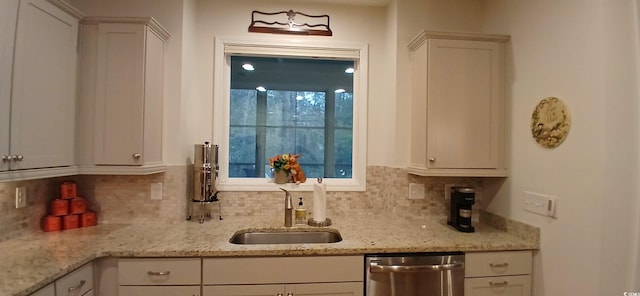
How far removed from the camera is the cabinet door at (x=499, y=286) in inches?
68.6

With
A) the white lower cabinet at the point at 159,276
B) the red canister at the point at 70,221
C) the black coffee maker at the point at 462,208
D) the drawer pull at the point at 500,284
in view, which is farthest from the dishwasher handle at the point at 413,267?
the red canister at the point at 70,221

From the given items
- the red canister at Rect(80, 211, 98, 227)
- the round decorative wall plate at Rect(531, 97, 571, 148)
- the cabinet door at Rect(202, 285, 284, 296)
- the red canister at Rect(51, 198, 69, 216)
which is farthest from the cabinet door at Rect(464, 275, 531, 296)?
the red canister at Rect(51, 198, 69, 216)

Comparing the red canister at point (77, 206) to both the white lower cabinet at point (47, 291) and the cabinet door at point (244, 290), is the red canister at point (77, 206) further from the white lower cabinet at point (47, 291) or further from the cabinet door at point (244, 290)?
the cabinet door at point (244, 290)

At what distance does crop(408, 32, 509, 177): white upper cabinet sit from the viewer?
202 cm

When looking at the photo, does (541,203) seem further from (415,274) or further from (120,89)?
(120,89)

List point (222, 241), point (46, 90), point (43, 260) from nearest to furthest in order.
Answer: point (43, 260), point (46, 90), point (222, 241)

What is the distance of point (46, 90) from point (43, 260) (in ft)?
Result: 2.90

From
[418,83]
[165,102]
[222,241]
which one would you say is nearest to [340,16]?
[418,83]

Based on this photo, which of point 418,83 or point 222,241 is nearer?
point 222,241

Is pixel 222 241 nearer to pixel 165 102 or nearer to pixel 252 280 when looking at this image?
pixel 252 280

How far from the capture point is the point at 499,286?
1767 mm

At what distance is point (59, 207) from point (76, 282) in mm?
758

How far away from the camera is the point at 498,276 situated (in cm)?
176

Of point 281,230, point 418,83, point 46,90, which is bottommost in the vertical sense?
point 281,230
